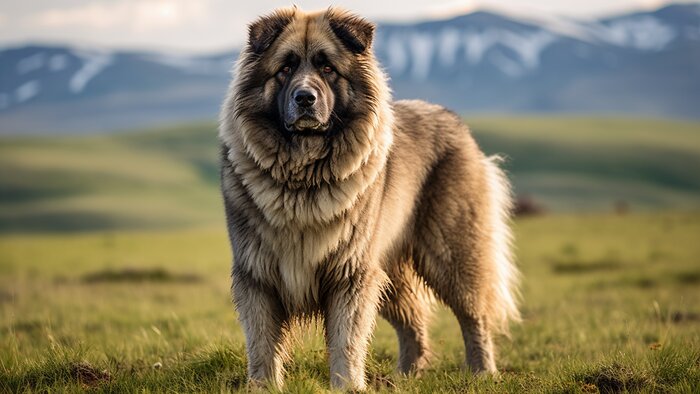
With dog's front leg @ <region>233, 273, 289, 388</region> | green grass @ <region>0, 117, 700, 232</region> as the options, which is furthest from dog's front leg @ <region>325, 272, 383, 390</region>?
green grass @ <region>0, 117, 700, 232</region>

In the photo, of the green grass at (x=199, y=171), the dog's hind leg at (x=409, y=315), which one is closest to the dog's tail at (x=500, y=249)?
the dog's hind leg at (x=409, y=315)

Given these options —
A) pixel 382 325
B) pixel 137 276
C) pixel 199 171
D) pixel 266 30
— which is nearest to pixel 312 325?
pixel 266 30

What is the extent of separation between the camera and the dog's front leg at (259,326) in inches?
224

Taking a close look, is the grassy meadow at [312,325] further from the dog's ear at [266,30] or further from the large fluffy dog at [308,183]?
the dog's ear at [266,30]

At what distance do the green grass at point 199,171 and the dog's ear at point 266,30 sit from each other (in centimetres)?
6376

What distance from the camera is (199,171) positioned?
9644 cm

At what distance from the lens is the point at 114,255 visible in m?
28.6

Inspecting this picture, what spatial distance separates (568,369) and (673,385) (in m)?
0.73

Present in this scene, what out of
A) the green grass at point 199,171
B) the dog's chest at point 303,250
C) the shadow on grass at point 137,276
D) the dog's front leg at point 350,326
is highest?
the dog's chest at point 303,250

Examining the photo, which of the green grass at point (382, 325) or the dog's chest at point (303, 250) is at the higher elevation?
the dog's chest at point (303, 250)

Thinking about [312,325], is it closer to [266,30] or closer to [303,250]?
[303,250]

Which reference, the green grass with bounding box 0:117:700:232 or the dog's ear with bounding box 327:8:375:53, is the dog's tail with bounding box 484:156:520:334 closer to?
the dog's ear with bounding box 327:8:375:53

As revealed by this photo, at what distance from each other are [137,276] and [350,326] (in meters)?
15.4

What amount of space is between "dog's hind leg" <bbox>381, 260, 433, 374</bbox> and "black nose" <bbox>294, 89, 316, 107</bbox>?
2296 mm
